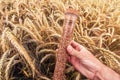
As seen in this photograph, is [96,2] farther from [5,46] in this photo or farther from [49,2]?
[5,46]

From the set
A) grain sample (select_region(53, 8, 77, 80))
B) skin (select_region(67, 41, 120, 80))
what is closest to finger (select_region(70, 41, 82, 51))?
skin (select_region(67, 41, 120, 80))

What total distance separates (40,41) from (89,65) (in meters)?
0.43

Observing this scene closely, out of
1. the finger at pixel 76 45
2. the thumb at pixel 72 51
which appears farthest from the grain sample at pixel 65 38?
the finger at pixel 76 45

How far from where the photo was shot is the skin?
1.87 m

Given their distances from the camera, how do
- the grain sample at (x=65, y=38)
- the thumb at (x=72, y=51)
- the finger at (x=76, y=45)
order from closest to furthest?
the grain sample at (x=65, y=38) < the thumb at (x=72, y=51) < the finger at (x=76, y=45)

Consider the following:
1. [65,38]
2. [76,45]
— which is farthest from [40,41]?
[65,38]

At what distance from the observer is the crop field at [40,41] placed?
1960 millimetres

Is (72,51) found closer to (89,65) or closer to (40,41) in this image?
(89,65)

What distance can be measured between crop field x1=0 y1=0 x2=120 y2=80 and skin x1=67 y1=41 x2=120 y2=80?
11 cm

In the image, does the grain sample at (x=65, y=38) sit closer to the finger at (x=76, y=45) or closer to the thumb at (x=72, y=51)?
the thumb at (x=72, y=51)

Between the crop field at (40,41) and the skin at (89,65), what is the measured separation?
0.36 feet

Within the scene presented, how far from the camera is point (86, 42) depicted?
7.64 feet

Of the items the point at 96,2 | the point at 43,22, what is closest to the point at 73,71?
the point at 43,22

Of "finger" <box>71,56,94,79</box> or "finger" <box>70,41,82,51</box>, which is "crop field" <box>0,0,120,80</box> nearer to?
"finger" <box>71,56,94,79</box>
